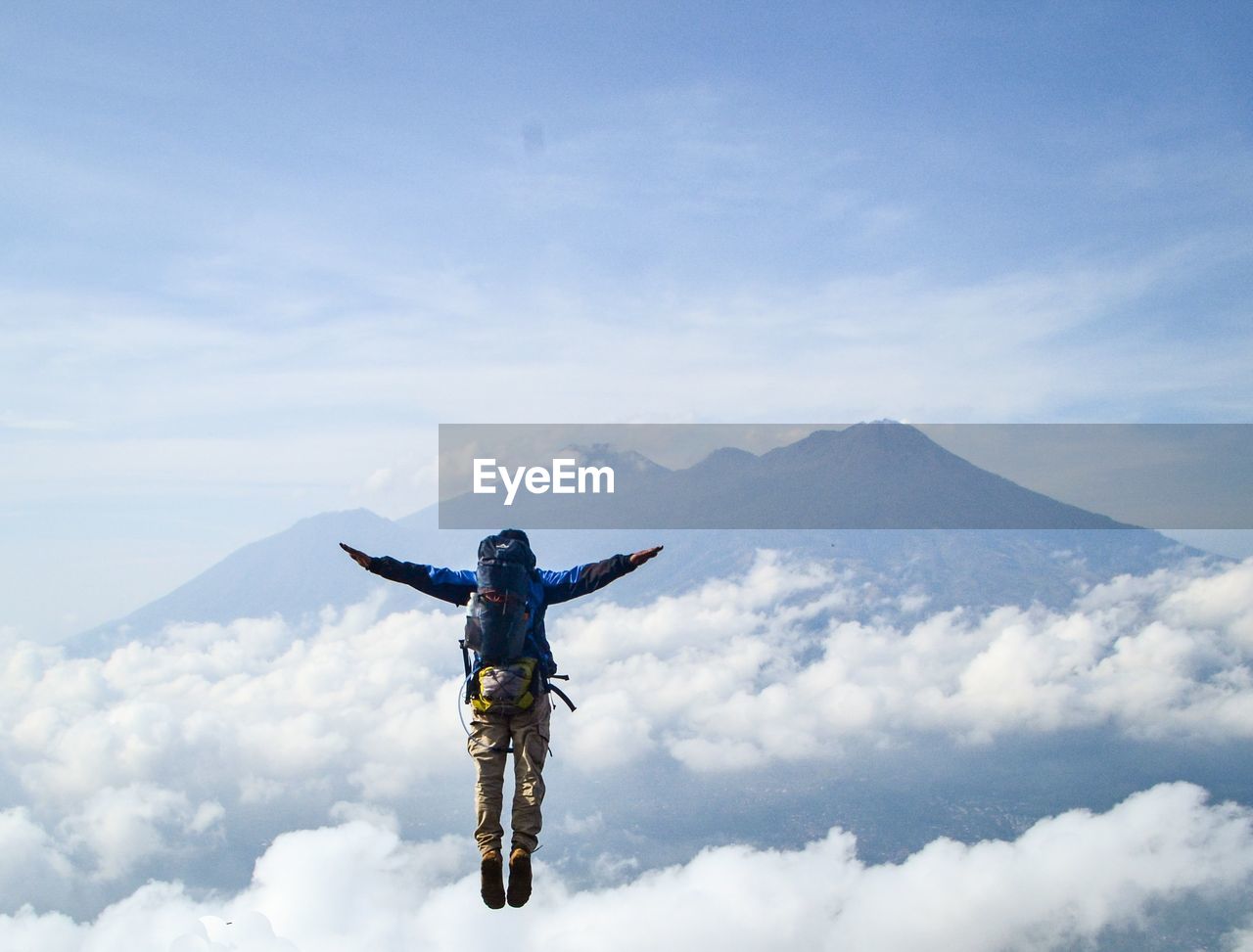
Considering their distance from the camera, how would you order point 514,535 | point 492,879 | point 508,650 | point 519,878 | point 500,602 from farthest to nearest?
point 514,535
point 508,650
point 500,602
point 492,879
point 519,878

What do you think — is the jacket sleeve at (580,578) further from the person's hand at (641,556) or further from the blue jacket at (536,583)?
the person's hand at (641,556)

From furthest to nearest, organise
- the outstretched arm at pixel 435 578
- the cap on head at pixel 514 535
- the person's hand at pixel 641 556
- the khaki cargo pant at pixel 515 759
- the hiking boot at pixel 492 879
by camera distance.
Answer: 1. the cap on head at pixel 514 535
2. the outstretched arm at pixel 435 578
3. the khaki cargo pant at pixel 515 759
4. the person's hand at pixel 641 556
5. the hiking boot at pixel 492 879

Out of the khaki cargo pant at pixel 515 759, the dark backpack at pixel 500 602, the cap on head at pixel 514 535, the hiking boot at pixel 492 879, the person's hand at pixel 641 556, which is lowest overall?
the hiking boot at pixel 492 879

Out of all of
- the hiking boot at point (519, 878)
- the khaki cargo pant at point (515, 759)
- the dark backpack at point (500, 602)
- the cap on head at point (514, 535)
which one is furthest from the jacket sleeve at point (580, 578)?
the hiking boot at point (519, 878)

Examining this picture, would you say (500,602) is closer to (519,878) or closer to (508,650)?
(508,650)

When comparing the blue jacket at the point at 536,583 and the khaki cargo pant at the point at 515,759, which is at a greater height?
the blue jacket at the point at 536,583

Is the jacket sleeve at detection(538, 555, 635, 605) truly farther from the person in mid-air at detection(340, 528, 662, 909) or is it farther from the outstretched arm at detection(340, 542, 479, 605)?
the outstretched arm at detection(340, 542, 479, 605)

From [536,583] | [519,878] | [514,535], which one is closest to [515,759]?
[519,878]
